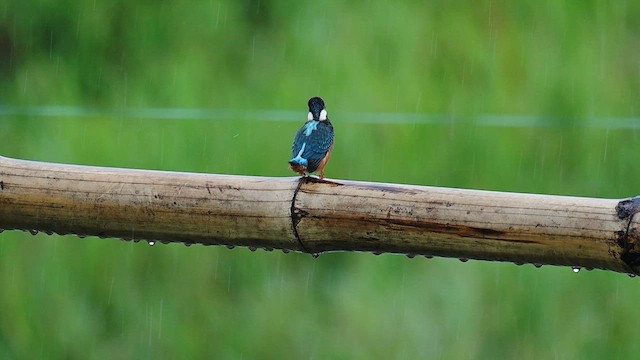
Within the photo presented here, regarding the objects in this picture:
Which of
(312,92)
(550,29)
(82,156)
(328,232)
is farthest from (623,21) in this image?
(328,232)

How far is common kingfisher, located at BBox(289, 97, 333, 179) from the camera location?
93 centimetres

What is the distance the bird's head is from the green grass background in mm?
690

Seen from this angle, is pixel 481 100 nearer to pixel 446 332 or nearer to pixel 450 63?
pixel 450 63

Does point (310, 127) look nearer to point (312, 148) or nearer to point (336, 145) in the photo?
point (312, 148)

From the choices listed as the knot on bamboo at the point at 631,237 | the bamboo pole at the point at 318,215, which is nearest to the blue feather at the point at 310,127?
the bamboo pole at the point at 318,215

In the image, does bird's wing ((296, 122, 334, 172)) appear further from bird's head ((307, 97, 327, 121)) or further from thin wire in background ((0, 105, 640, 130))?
thin wire in background ((0, 105, 640, 130))

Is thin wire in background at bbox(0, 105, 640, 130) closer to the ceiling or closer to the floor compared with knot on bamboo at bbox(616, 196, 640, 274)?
closer to the ceiling

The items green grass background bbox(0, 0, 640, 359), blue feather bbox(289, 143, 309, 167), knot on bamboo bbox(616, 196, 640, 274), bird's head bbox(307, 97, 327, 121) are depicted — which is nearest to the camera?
knot on bamboo bbox(616, 196, 640, 274)

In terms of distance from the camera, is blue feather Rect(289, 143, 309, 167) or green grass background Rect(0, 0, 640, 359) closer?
blue feather Rect(289, 143, 309, 167)

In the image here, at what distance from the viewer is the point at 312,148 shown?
38.2 inches

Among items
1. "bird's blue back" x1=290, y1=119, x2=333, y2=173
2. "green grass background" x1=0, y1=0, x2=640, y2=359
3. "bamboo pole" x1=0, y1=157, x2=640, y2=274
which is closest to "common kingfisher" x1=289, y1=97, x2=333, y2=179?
"bird's blue back" x1=290, y1=119, x2=333, y2=173

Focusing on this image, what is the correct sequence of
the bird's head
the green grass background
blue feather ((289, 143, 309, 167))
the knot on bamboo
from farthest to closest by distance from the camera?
the green grass background < the bird's head < blue feather ((289, 143, 309, 167)) < the knot on bamboo

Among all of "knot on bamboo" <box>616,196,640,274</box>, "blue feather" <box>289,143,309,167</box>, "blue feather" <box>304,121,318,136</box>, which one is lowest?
"knot on bamboo" <box>616,196,640,274</box>

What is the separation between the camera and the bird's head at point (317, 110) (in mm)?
1097
